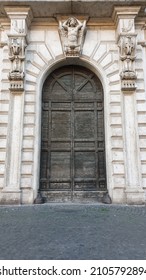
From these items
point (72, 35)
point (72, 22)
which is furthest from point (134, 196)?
point (72, 22)

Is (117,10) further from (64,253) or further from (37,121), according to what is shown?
(64,253)

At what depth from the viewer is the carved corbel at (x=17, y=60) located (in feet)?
26.6

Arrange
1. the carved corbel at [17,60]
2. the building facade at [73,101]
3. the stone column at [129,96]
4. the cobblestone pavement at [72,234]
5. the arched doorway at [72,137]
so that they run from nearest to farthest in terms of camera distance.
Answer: the cobblestone pavement at [72,234]
the stone column at [129,96]
the building facade at [73,101]
the carved corbel at [17,60]
the arched doorway at [72,137]

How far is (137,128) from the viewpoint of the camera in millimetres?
8039

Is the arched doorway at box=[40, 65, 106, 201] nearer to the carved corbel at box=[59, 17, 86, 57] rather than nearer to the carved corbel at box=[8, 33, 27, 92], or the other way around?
the carved corbel at box=[59, 17, 86, 57]

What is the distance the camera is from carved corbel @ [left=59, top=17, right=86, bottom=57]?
8.55 m

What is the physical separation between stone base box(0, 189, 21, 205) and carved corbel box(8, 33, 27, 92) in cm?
334

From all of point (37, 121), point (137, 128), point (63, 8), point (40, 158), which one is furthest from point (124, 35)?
point (40, 158)

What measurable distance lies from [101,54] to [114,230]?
6485 mm

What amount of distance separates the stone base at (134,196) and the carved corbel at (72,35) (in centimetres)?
499

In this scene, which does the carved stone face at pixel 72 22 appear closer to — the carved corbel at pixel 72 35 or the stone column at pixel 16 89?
the carved corbel at pixel 72 35

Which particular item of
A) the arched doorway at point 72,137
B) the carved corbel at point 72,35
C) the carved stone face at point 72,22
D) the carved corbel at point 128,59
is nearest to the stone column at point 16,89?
the arched doorway at point 72,137

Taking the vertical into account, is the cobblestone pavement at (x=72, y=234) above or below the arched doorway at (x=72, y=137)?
below

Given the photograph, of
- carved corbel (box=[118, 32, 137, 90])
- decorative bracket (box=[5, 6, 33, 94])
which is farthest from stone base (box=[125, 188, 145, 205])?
decorative bracket (box=[5, 6, 33, 94])
